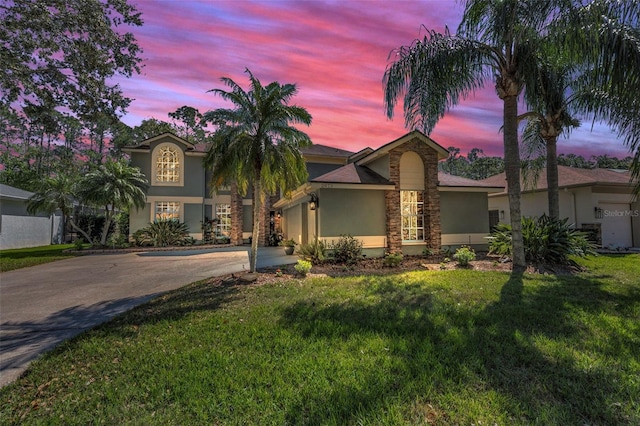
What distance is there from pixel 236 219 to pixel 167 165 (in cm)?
598

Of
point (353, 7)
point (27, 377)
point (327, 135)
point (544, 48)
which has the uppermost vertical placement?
point (353, 7)

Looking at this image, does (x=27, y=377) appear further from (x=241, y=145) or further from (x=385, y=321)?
(x=241, y=145)

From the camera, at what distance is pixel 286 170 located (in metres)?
9.04

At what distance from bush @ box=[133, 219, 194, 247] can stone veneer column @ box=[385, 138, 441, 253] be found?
44.0 ft

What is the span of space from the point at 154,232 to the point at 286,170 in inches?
531

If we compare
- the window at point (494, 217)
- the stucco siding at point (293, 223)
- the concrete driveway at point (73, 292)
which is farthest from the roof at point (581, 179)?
the concrete driveway at point (73, 292)

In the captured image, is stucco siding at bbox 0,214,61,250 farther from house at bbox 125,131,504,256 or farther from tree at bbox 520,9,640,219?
tree at bbox 520,9,640,219

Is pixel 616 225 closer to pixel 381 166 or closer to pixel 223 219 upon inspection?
pixel 381 166

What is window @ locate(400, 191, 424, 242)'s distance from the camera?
43.8 feet

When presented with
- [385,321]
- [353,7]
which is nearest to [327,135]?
[353,7]

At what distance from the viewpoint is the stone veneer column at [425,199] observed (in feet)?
40.7

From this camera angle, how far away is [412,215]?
13.4 m

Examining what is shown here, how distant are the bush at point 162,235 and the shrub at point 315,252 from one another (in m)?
11.1

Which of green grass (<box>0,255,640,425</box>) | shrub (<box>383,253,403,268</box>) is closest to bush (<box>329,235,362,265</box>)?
shrub (<box>383,253,403,268</box>)
